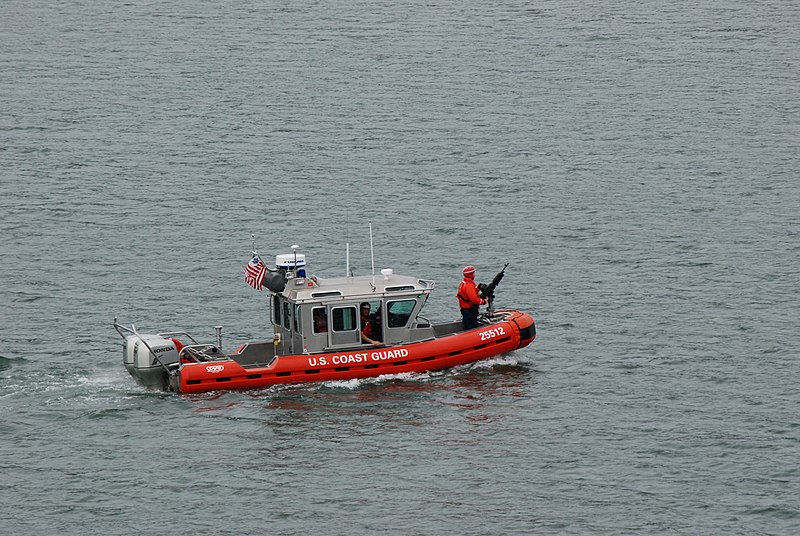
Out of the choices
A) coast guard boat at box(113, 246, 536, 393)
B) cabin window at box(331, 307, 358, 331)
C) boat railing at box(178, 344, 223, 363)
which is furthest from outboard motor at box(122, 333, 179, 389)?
cabin window at box(331, 307, 358, 331)

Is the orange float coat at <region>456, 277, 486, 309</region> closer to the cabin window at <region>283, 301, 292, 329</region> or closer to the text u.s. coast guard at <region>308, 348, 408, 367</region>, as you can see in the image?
the text u.s. coast guard at <region>308, 348, 408, 367</region>

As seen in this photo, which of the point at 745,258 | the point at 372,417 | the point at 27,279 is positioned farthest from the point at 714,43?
the point at 372,417

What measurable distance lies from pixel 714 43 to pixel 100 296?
150ft

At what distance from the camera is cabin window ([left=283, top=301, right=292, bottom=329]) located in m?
33.6

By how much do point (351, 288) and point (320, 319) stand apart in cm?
104

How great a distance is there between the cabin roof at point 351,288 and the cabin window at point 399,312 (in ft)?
1.06

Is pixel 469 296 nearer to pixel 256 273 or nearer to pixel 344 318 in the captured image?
pixel 344 318

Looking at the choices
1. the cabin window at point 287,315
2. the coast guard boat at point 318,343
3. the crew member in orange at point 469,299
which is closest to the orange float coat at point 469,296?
the crew member in orange at point 469,299

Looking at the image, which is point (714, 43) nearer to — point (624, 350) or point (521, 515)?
point (624, 350)

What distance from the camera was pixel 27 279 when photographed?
146ft

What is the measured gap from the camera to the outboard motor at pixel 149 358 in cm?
3278

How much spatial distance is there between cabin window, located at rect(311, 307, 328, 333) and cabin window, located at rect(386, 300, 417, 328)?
151 cm

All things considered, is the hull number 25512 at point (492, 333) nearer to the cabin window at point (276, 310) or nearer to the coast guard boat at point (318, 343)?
Result: the coast guard boat at point (318, 343)

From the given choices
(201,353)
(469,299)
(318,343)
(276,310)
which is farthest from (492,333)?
(201,353)
